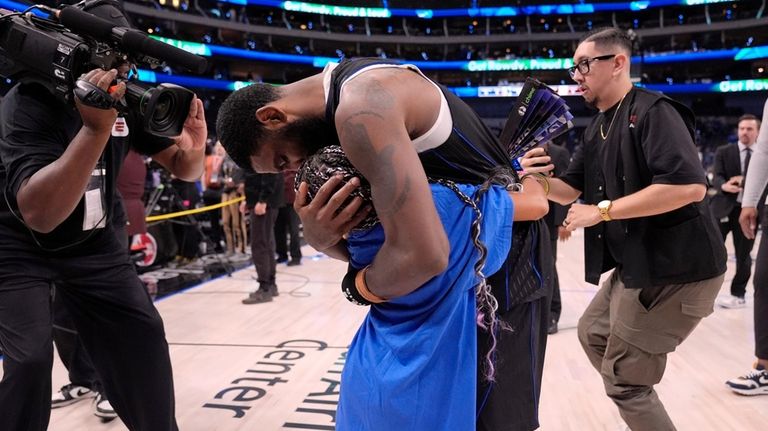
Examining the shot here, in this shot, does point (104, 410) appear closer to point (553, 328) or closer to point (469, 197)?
point (469, 197)

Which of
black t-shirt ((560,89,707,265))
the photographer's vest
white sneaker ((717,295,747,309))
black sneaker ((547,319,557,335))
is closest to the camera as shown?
black t-shirt ((560,89,707,265))

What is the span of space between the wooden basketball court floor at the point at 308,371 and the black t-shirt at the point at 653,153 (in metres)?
1.17

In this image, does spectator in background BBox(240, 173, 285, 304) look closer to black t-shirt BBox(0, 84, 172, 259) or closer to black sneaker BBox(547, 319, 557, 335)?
black sneaker BBox(547, 319, 557, 335)

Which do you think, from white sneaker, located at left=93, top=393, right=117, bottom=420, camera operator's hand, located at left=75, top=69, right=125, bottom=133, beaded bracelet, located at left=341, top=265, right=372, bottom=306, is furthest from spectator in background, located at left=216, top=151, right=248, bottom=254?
beaded bracelet, located at left=341, top=265, right=372, bottom=306

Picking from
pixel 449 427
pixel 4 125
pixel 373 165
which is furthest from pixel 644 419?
pixel 4 125

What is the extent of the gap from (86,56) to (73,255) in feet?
2.38

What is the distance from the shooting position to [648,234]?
1.95m

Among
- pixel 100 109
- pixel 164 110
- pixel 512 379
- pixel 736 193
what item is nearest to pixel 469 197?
pixel 512 379

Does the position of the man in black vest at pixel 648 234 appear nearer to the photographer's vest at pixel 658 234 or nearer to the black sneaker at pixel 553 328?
the photographer's vest at pixel 658 234

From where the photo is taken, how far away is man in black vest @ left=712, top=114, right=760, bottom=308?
483 cm

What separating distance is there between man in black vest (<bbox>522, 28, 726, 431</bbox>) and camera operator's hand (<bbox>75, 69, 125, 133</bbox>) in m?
1.47

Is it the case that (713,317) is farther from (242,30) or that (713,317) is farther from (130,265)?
(242,30)

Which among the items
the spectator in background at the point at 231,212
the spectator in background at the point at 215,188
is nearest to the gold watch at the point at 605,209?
the spectator in background at the point at 231,212

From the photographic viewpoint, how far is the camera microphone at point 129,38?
1387 mm
